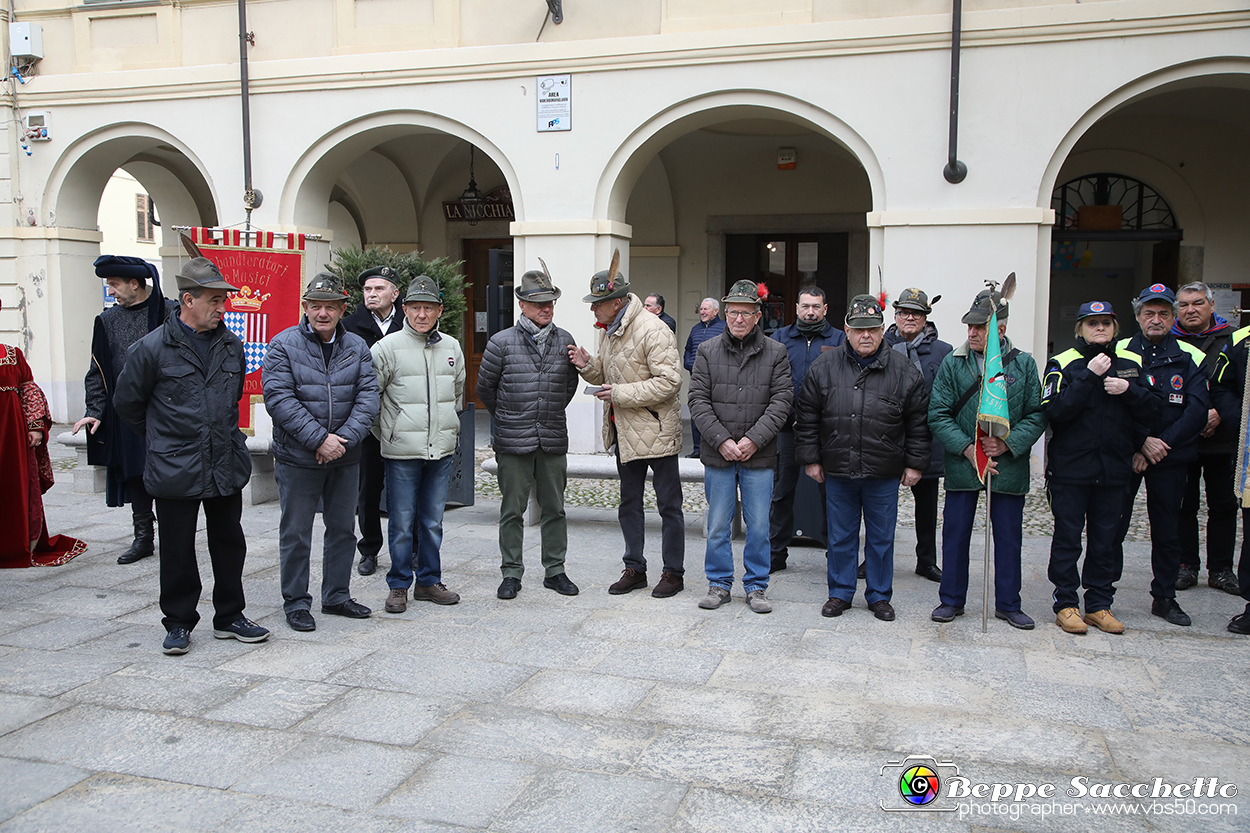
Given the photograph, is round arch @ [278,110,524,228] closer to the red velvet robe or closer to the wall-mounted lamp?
the wall-mounted lamp

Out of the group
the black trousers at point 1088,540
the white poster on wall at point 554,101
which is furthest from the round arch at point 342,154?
the black trousers at point 1088,540

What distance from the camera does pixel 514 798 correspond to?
3205mm

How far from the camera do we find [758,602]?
5.30 meters

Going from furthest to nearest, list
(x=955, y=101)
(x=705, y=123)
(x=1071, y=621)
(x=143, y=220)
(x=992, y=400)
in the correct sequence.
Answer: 1. (x=143, y=220)
2. (x=705, y=123)
3. (x=955, y=101)
4. (x=1071, y=621)
5. (x=992, y=400)

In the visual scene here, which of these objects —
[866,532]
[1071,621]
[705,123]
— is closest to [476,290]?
[705,123]

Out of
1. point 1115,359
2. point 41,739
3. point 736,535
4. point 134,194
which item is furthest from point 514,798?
point 134,194

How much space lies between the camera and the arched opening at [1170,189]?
1137 cm

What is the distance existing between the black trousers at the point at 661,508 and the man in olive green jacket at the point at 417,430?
40.9 inches

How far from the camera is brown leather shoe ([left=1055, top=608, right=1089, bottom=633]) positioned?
4.90m

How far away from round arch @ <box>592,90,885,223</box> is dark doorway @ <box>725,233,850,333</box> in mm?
3139

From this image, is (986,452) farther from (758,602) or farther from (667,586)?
(667,586)

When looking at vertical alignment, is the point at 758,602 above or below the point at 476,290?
below

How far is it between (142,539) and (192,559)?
1989 millimetres

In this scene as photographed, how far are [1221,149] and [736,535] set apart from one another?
8.52 m
